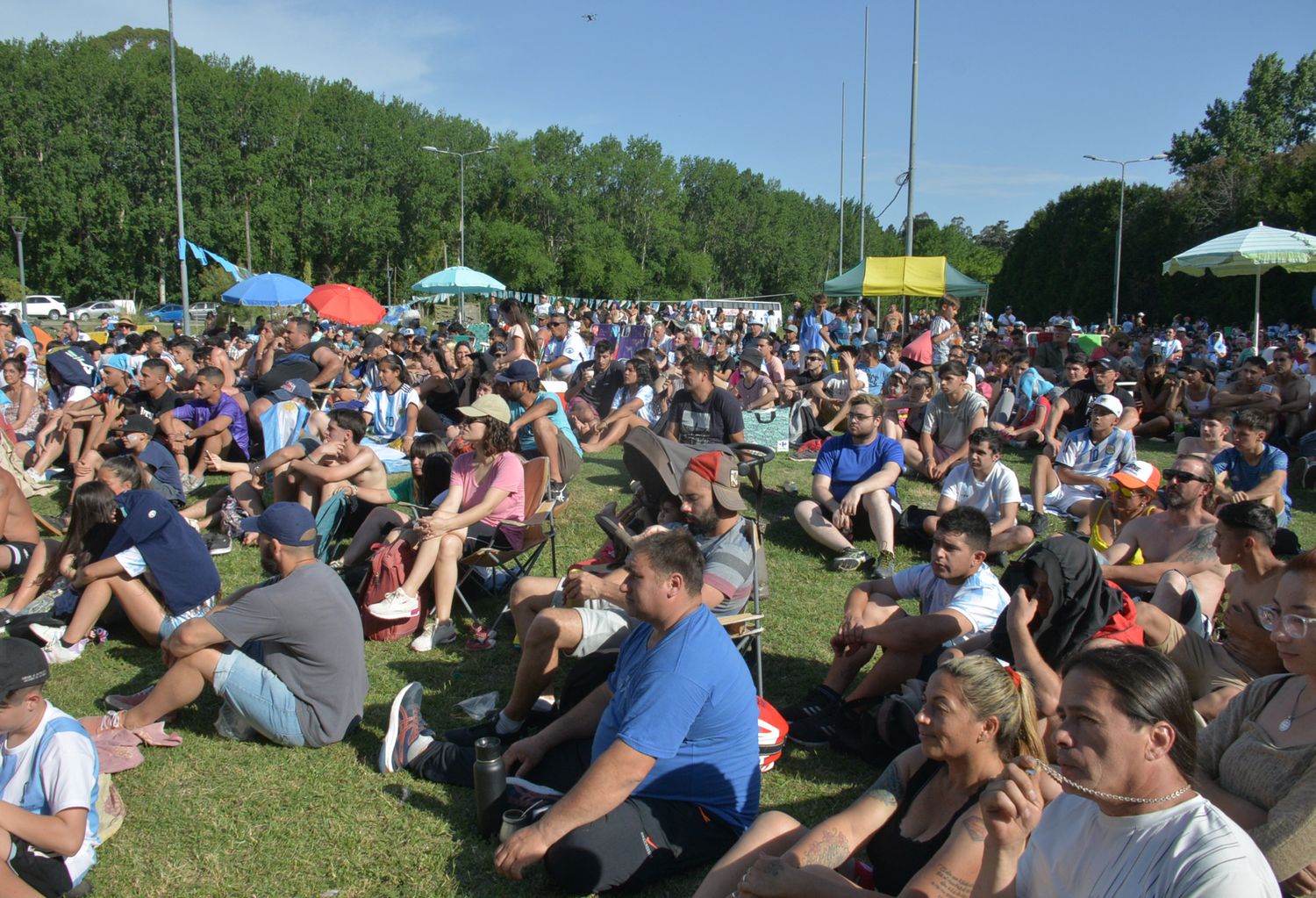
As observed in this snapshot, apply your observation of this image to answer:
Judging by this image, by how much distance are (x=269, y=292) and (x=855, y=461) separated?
1667 centimetres

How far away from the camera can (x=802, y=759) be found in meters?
4.33

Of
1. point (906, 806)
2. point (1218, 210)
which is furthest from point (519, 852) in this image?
point (1218, 210)

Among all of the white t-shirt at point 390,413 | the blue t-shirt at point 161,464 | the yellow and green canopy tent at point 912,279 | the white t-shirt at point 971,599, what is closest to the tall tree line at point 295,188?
the yellow and green canopy tent at point 912,279

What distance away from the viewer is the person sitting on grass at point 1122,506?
6230 mm

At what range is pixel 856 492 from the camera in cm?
707

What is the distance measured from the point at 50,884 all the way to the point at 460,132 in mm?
75811

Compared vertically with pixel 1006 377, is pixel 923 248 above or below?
above

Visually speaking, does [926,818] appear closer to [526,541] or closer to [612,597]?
[612,597]

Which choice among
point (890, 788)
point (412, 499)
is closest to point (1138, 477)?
point (890, 788)

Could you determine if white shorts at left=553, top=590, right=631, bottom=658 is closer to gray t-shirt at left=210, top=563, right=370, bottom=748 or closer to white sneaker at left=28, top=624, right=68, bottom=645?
gray t-shirt at left=210, top=563, right=370, bottom=748

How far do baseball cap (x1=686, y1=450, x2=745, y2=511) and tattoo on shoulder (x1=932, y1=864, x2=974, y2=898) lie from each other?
2391 millimetres

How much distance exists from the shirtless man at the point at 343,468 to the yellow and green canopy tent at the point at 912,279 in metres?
11.3

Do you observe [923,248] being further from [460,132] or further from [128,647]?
[128,647]

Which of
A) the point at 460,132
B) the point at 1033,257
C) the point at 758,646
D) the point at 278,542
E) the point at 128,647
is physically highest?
the point at 460,132
